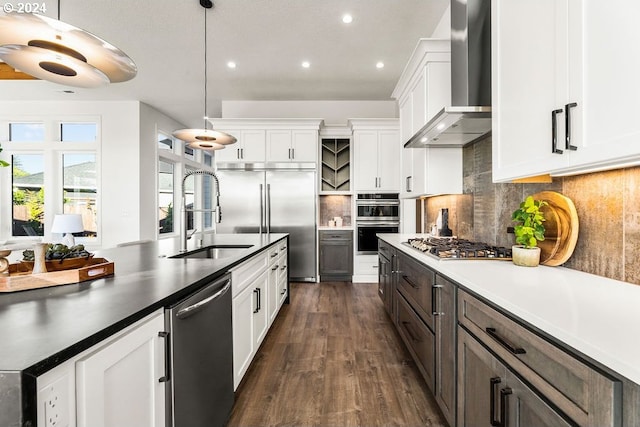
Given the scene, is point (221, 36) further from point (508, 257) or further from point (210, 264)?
point (508, 257)

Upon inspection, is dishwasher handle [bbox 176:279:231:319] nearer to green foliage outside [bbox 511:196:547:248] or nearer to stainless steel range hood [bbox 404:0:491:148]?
green foliage outside [bbox 511:196:547:248]

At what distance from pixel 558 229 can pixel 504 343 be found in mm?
860

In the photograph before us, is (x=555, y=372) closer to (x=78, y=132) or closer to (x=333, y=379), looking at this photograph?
(x=333, y=379)

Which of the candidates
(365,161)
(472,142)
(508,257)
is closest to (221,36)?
(365,161)

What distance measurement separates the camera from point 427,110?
260 cm

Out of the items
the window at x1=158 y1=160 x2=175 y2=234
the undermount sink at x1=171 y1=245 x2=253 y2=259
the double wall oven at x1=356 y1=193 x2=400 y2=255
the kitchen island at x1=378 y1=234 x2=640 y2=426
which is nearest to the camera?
the kitchen island at x1=378 y1=234 x2=640 y2=426

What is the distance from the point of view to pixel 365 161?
512 centimetres

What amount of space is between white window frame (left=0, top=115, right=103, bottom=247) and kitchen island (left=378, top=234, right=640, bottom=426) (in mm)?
6574

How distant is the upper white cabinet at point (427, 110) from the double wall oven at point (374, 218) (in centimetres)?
168

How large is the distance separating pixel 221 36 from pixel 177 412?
386 cm

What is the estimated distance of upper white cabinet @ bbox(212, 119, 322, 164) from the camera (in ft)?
16.7

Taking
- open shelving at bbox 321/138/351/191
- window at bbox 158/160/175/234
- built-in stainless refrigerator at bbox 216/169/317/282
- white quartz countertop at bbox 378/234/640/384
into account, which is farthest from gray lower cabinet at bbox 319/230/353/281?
window at bbox 158/160/175/234

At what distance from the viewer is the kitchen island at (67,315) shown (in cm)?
56

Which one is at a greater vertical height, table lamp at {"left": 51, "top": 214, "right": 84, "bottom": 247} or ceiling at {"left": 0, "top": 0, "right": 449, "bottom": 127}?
ceiling at {"left": 0, "top": 0, "right": 449, "bottom": 127}
